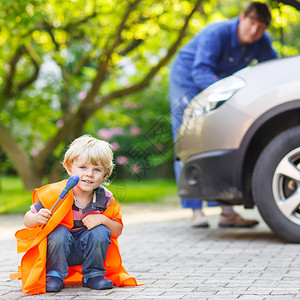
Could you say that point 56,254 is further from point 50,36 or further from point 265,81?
point 50,36

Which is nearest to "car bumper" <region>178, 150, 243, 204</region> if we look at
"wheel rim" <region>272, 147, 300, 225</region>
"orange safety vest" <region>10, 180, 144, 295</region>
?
"wheel rim" <region>272, 147, 300, 225</region>

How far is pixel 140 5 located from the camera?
35.9 ft

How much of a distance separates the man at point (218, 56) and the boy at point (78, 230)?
2657mm

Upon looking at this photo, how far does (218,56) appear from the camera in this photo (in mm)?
6230

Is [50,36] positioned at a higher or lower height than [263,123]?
higher

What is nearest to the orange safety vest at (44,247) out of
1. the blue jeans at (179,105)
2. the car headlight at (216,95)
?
the car headlight at (216,95)

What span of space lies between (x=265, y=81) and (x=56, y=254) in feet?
7.80

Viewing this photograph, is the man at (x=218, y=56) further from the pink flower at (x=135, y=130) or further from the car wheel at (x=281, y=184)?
the pink flower at (x=135, y=130)

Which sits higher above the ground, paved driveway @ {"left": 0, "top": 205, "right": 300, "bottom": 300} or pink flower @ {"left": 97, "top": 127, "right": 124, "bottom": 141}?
pink flower @ {"left": 97, "top": 127, "right": 124, "bottom": 141}

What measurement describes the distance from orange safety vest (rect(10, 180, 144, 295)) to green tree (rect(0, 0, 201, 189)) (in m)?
6.79

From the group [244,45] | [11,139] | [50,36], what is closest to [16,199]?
[11,139]

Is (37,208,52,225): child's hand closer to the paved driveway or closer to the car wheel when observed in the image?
the paved driveway

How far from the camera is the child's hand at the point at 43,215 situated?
335cm

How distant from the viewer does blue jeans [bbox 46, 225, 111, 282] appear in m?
3.44
